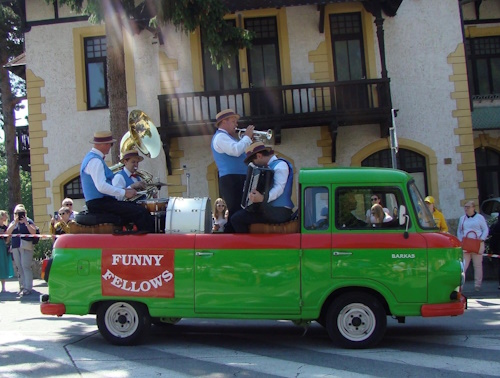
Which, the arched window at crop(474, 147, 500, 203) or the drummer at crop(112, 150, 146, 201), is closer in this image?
the drummer at crop(112, 150, 146, 201)

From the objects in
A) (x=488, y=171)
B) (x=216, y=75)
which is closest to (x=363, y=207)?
(x=216, y=75)

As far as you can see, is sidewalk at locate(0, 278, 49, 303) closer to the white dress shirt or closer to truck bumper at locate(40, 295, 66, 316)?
truck bumper at locate(40, 295, 66, 316)

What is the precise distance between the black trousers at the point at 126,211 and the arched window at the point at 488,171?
54.3 feet

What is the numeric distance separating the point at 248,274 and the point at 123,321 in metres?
1.68

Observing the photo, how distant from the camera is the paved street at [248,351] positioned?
6148mm

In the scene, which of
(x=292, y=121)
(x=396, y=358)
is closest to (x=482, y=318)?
(x=396, y=358)

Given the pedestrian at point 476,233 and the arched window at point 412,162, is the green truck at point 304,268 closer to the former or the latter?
the pedestrian at point 476,233

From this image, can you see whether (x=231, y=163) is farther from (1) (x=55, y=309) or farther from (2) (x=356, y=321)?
(1) (x=55, y=309)

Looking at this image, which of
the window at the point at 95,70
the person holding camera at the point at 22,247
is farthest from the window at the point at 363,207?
the window at the point at 95,70

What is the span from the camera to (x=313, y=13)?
1838 cm

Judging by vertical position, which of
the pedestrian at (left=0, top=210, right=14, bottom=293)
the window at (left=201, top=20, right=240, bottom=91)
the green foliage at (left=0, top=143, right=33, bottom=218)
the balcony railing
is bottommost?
the pedestrian at (left=0, top=210, right=14, bottom=293)

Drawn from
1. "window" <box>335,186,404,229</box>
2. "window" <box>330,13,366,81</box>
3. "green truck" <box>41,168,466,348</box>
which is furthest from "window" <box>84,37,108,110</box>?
"window" <box>335,186,404,229</box>

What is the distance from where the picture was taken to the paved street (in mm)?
6148

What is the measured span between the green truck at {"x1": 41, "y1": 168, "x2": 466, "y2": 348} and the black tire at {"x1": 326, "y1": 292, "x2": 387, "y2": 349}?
0.01 metres
